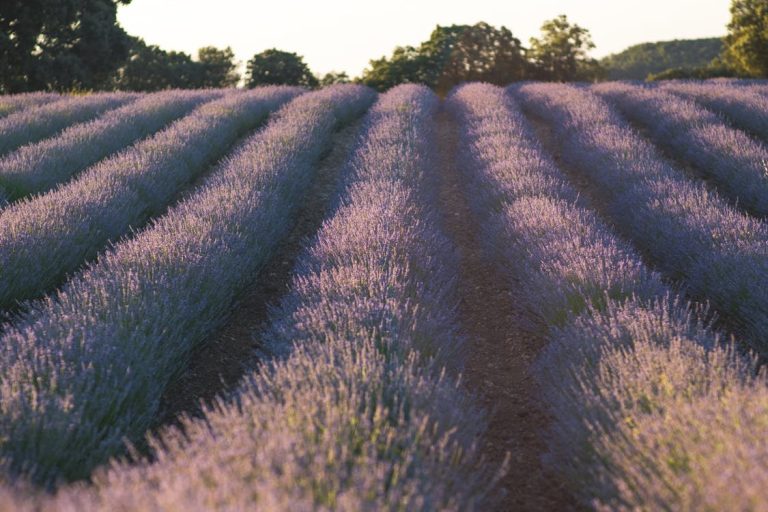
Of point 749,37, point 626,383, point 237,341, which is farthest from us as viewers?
point 749,37

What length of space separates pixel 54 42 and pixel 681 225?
17.3 m

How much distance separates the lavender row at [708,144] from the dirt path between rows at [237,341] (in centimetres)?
356

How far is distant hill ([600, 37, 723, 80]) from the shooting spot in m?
43.7

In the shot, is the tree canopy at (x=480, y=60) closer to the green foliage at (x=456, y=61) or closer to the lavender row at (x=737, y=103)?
the green foliage at (x=456, y=61)

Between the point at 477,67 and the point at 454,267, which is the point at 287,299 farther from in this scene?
the point at 477,67

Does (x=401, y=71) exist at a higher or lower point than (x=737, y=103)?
higher

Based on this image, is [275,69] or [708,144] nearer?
[708,144]

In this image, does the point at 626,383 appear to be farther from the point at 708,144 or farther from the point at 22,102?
the point at 22,102

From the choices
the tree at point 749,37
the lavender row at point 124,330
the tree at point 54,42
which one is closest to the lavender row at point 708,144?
the lavender row at point 124,330

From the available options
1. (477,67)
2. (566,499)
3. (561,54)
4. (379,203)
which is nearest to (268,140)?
(379,203)

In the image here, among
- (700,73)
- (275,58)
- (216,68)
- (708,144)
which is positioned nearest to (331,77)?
(275,58)

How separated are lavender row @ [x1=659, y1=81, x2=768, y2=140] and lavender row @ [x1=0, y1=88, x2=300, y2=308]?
6.21 m

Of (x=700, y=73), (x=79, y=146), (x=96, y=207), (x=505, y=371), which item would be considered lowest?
(x=505, y=371)

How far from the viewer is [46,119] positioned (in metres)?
8.76
